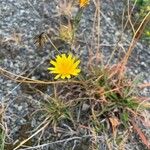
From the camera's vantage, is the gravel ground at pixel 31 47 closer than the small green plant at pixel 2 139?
No

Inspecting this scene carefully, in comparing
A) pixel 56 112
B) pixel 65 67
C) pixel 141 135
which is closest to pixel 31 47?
pixel 65 67

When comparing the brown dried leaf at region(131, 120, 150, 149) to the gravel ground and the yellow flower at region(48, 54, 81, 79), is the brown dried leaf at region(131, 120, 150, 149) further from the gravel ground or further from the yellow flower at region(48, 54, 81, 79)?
the yellow flower at region(48, 54, 81, 79)

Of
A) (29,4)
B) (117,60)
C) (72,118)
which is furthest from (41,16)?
(72,118)

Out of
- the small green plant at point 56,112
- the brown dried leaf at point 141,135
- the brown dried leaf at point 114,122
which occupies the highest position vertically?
the small green plant at point 56,112

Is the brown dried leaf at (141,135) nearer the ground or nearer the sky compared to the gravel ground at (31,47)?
nearer the ground

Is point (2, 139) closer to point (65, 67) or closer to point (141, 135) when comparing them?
point (65, 67)

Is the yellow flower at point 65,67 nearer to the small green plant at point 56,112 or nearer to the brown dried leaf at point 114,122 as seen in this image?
the small green plant at point 56,112

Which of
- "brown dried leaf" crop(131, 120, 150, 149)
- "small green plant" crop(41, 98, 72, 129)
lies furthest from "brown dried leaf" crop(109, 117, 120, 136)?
"small green plant" crop(41, 98, 72, 129)

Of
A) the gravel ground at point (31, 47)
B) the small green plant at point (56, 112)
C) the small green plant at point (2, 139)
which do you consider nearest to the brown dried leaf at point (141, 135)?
the gravel ground at point (31, 47)
